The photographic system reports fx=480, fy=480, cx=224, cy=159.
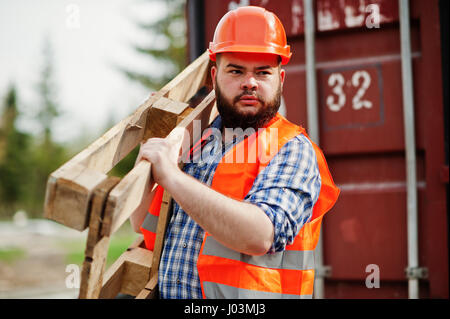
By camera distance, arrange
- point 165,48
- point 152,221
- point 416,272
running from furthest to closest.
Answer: point 165,48 → point 416,272 → point 152,221

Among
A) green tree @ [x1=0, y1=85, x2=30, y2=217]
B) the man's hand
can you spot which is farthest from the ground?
green tree @ [x1=0, y1=85, x2=30, y2=217]

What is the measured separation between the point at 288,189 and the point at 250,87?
418mm

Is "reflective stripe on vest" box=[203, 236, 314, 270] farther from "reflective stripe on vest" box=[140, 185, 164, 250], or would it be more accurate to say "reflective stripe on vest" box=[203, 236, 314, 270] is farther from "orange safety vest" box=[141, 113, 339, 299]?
"reflective stripe on vest" box=[140, 185, 164, 250]

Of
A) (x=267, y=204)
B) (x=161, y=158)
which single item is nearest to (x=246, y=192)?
(x=267, y=204)

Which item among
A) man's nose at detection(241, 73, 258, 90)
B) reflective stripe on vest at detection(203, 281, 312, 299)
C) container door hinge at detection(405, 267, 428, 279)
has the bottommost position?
container door hinge at detection(405, 267, 428, 279)

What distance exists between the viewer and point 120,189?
1384 mm

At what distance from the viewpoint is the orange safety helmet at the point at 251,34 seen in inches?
70.5

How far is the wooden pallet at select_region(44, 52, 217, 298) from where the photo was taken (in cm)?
138

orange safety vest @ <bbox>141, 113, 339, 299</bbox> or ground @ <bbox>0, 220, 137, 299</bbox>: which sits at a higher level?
orange safety vest @ <bbox>141, 113, 339, 299</bbox>

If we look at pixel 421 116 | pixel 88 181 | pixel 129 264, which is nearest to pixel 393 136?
pixel 421 116

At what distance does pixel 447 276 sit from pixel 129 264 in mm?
2094

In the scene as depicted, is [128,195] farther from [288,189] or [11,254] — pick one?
[11,254]

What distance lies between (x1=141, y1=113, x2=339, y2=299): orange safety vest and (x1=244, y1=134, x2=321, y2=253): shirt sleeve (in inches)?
1.9

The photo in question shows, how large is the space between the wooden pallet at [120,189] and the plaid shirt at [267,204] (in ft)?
0.25
